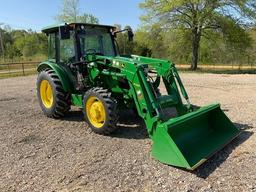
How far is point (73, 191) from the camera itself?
3820 millimetres

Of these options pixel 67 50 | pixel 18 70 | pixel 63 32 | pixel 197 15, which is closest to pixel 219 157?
pixel 63 32

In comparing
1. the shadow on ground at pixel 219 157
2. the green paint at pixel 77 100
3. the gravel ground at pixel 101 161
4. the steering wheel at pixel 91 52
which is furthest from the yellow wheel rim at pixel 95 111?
the shadow on ground at pixel 219 157

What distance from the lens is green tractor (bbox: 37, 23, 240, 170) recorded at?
4.67 meters

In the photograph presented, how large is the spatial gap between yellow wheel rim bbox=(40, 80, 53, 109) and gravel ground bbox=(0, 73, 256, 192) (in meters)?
0.49

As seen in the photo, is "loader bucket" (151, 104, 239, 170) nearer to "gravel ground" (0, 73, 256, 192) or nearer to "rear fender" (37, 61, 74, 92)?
"gravel ground" (0, 73, 256, 192)

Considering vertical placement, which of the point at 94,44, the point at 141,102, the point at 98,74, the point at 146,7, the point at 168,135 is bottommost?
the point at 168,135

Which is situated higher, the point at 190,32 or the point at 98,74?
the point at 190,32

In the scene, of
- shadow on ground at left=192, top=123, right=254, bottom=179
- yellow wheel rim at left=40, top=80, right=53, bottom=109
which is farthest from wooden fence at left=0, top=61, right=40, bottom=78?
shadow on ground at left=192, top=123, right=254, bottom=179

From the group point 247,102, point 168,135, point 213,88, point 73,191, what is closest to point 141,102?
point 168,135

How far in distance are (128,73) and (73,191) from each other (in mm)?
2418

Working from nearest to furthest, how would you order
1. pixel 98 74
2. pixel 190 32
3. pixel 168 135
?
pixel 168 135, pixel 98 74, pixel 190 32

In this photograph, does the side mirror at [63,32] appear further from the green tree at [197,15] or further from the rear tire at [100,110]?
the green tree at [197,15]

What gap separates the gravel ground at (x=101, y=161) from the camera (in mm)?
3951

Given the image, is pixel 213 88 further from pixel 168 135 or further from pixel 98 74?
pixel 168 135
